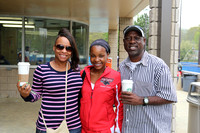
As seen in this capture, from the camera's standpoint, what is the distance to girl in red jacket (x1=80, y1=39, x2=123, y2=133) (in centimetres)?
203

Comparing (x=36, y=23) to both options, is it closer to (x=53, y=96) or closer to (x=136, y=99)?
(x=53, y=96)

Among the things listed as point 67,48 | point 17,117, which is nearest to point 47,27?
point 17,117

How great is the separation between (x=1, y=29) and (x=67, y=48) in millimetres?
7269

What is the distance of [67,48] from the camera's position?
2104mm

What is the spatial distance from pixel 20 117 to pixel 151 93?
511 cm

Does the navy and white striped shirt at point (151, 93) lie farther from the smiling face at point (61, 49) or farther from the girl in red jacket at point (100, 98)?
the smiling face at point (61, 49)

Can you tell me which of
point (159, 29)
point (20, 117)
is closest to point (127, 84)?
point (159, 29)

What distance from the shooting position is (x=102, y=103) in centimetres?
204

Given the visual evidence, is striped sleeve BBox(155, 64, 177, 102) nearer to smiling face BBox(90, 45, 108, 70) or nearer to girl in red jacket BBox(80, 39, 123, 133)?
girl in red jacket BBox(80, 39, 123, 133)

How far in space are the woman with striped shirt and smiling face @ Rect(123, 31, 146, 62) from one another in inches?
22.8

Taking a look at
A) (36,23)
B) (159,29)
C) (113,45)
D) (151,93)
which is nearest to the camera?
(151,93)

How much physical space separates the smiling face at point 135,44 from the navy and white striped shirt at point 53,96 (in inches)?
25.4

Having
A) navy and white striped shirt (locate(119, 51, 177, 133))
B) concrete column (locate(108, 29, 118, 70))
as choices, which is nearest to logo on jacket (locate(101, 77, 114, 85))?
navy and white striped shirt (locate(119, 51, 177, 133))

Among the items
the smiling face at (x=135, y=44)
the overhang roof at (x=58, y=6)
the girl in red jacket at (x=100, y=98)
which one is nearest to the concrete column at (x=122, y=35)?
the overhang roof at (x=58, y=6)
